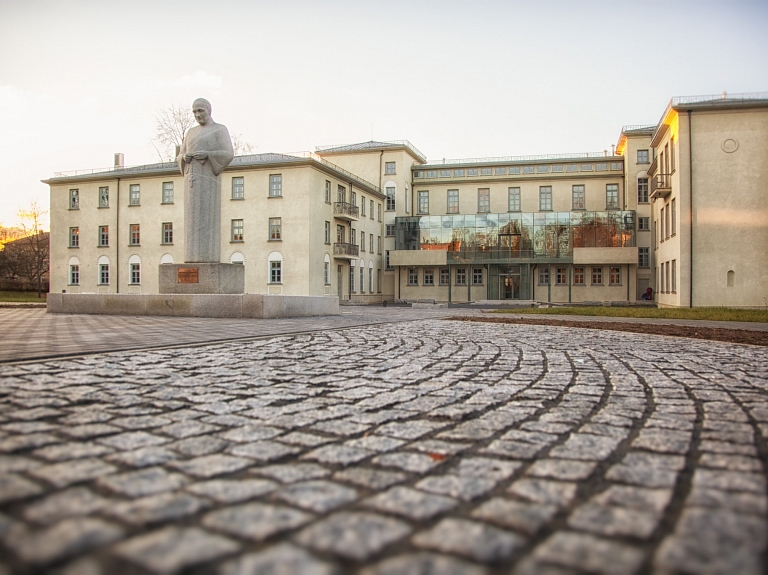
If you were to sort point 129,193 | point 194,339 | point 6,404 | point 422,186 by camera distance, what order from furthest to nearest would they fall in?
point 422,186 < point 129,193 < point 194,339 < point 6,404

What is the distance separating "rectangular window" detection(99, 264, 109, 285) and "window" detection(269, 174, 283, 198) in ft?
48.0

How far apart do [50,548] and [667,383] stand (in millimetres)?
5028

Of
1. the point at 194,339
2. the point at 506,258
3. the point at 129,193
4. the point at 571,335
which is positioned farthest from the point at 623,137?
the point at 194,339

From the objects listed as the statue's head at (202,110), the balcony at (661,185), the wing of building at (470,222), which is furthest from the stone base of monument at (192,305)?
the balcony at (661,185)

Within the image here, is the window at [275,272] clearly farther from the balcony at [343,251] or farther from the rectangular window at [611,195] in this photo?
the rectangular window at [611,195]

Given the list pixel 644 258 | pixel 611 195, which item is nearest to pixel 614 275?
pixel 644 258

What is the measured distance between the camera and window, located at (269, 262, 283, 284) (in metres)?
38.1

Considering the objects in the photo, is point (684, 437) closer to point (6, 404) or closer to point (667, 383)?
point (667, 383)

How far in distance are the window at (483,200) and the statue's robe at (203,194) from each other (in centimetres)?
4091

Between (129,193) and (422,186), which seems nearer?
(129,193)

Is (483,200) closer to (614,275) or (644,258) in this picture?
(614,275)

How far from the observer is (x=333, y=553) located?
1.81m

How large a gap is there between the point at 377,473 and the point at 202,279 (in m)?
14.1

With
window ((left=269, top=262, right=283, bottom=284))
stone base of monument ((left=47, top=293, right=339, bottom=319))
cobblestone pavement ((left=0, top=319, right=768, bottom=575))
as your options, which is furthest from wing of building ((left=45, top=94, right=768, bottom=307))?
cobblestone pavement ((left=0, top=319, right=768, bottom=575))
